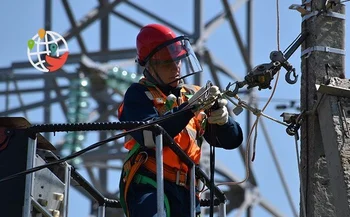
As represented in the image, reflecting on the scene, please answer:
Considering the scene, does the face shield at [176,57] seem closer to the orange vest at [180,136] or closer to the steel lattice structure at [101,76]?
the orange vest at [180,136]

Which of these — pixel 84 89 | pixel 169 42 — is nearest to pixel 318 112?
pixel 169 42

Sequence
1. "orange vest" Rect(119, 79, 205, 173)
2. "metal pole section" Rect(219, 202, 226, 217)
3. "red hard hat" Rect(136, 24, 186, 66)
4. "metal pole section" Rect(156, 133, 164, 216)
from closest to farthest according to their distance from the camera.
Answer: "metal pole section" Rect(156, 133, 164, 216) < "orange vest" Rect(119, 79, 205, 173) < "red hard hat" Rect(136, 24, 186, 66) < "metal pole section" Rect(219, 202, 226, 217)

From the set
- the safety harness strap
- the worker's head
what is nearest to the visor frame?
the worker's head

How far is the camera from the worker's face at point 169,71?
33.0 ft

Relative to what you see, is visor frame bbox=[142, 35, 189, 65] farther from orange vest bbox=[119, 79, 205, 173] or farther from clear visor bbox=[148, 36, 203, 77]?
orange vest bbox=[119, 79, 205, 173]

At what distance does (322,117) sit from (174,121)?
97cm

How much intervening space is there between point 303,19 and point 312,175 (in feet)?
3.50

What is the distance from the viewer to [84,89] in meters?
22.0

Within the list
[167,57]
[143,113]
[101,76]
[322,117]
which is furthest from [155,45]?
[101,76]

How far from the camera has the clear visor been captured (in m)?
10.0

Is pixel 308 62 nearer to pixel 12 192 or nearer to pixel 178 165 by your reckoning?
pixel 178 165

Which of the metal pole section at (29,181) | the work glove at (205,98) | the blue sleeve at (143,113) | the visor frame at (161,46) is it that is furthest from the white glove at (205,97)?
the metal pole section at (29,181)

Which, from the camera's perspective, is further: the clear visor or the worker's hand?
the clear visor

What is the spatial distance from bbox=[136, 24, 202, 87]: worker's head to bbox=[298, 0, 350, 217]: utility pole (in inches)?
29.4
